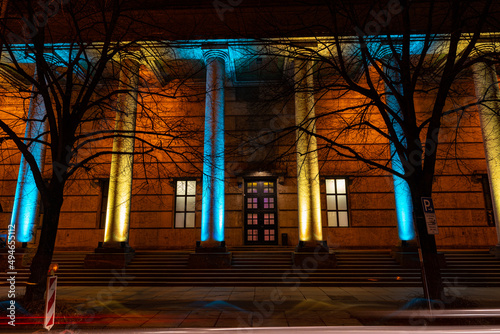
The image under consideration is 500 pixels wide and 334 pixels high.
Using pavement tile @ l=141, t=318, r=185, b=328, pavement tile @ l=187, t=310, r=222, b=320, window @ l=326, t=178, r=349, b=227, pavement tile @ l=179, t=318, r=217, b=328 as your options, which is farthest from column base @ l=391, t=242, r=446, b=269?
pavement tile @ l=141, t=318, r=185, b=328

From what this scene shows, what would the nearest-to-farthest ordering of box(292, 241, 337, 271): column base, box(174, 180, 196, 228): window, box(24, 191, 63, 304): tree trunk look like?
box(24, 191, 63, 304): tree trunk
box(292, 241, 337, 271): column base
box(174, 180, 196, 228): window

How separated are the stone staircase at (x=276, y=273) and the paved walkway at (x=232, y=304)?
83cm

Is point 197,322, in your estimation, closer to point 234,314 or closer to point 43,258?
point 234,314

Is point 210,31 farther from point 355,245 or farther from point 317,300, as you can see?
point 355,245

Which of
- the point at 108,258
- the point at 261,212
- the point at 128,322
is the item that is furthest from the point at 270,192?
the point at 128,322

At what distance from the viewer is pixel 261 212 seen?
728 inches

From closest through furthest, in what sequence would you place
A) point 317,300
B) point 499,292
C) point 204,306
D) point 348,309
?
point 348,309, point 204,306, point 317,300, point 499,292

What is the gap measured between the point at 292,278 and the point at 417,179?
267 inches

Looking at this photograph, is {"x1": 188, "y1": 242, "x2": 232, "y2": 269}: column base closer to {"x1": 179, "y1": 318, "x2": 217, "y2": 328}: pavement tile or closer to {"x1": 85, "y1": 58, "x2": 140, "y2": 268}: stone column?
{"x1": 85, "y1": 58, "x2": 140, "y2": 268}: stone column

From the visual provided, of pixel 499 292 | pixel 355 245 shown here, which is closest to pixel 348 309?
pixel 499 292

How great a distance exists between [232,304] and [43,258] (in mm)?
5143

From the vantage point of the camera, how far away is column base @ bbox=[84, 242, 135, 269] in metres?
13.8

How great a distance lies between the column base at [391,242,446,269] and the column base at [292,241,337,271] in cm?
306

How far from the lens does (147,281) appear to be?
1266cm
